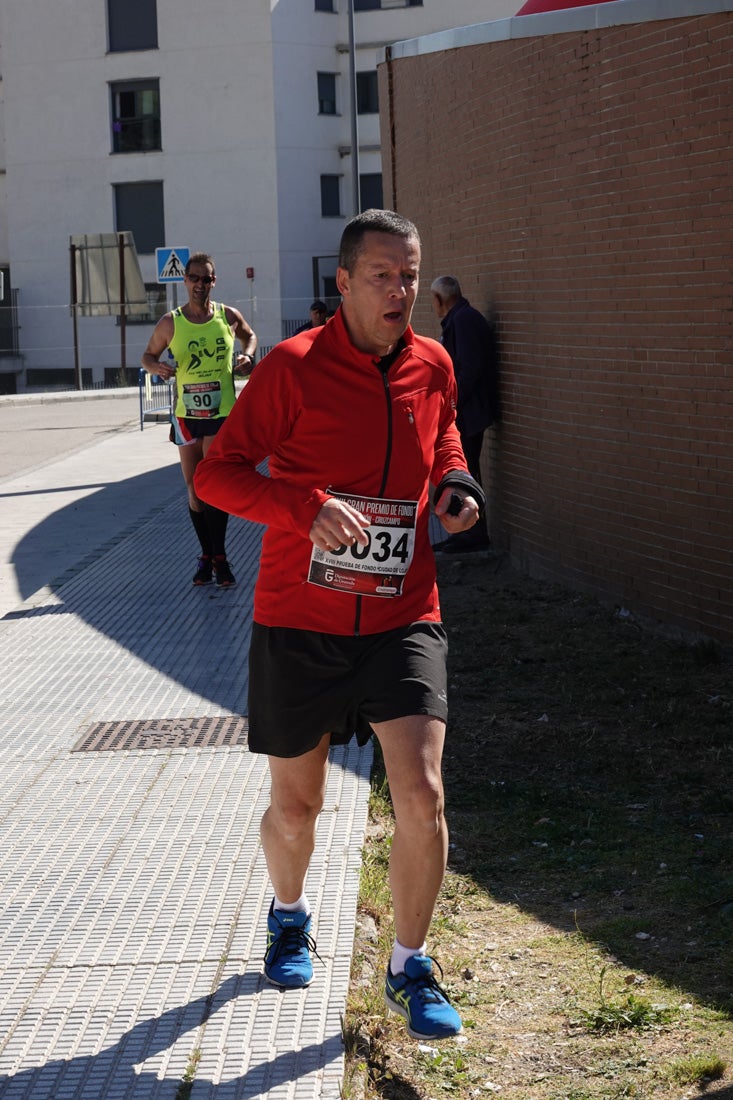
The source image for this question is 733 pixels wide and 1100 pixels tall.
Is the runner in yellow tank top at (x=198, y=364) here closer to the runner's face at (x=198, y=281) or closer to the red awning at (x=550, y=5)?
the runner's face at (x=198, y=281)

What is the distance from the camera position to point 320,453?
371 cm

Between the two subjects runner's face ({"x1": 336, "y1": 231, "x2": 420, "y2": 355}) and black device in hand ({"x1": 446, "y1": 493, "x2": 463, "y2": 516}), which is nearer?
runner's face ({"x1": 336, "y1": 231, "x2": 420, "y2": 355})

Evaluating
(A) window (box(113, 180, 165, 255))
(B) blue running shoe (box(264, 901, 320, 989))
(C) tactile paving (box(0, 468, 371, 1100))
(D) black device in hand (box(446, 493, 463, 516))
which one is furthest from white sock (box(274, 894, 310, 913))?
(A) window (box(113, 180, 165, 255))

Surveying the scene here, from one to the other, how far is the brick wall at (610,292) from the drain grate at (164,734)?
2.77 m

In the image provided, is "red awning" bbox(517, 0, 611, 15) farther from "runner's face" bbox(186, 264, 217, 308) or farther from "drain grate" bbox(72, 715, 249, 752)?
"drain grate" bbox(72, 715, 249, 752)

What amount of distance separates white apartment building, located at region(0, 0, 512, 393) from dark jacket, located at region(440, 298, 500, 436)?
3519 centimetres

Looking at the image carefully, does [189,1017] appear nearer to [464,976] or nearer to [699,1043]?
[464,976]

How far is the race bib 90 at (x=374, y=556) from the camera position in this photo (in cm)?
369

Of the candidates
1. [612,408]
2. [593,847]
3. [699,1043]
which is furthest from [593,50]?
[699,1043]

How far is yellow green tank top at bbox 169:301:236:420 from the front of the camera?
949 cm

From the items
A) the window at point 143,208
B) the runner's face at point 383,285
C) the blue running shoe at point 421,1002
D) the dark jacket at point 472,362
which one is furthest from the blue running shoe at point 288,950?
the window at point 143,208

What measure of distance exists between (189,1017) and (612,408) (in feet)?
19.0

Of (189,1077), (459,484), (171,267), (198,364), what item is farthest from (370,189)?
(189,1077)

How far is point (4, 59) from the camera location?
48.8 meters
